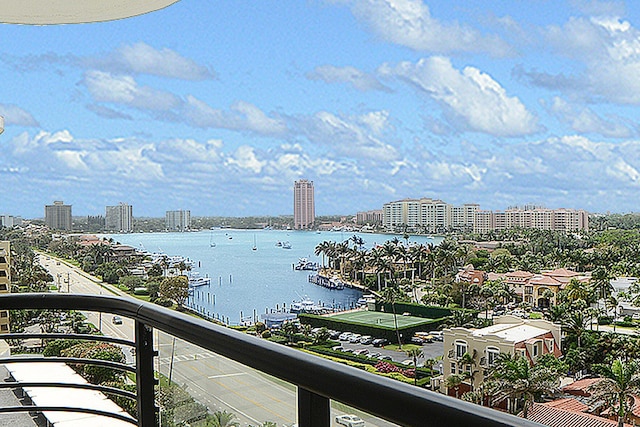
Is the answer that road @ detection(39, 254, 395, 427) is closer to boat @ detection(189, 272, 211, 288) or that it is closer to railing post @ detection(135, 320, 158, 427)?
railing post @ detection(135, 320, 158, 427)

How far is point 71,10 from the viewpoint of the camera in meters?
1.52

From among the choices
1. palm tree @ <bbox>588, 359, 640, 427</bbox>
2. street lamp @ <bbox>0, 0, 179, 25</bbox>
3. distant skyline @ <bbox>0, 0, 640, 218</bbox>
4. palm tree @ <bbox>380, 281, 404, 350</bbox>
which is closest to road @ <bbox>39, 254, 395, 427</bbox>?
street lamp @ <bbox>0, 0, 179, 25</bbox>

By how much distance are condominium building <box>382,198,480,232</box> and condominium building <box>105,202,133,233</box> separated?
323cm

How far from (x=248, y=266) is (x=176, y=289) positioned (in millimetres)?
889

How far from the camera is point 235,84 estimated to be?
32.9 ft

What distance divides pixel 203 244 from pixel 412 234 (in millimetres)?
2665

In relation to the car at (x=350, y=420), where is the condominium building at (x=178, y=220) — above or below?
above

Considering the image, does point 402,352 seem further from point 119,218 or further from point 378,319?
point 119,218

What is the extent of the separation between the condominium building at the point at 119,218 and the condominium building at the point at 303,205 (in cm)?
209

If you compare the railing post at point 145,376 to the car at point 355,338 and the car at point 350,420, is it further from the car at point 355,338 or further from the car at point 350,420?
the car at point 355,338

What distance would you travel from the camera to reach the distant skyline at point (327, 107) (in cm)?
661

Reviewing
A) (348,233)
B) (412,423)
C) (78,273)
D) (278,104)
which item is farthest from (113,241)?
(412,423)

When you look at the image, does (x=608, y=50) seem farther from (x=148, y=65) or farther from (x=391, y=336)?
(x=148, y=65)

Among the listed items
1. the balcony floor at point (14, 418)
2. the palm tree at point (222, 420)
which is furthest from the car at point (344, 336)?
the palm tree at point (222, 420)
